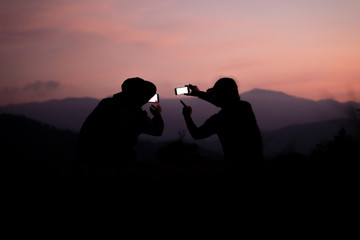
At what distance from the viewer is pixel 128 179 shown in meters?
2.38

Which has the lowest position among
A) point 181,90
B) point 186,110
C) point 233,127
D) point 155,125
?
point 233,127

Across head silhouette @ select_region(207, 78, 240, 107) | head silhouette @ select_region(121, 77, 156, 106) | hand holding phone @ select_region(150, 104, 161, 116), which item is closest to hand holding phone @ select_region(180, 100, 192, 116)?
hand holding phone @ select_region(150, 104, 161, 116)

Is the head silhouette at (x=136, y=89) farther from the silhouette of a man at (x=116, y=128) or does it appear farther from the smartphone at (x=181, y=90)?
the smartphone at (x=181, y=90)

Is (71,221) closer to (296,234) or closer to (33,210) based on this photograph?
(33,210)

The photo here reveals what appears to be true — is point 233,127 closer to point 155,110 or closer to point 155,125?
point 155,125

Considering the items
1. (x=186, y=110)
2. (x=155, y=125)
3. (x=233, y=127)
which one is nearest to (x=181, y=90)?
(x=186, y=110)

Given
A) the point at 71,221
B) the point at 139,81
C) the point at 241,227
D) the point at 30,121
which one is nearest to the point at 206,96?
the point at 139,81

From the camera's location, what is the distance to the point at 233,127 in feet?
10.1

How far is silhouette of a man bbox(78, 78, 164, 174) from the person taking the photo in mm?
3021

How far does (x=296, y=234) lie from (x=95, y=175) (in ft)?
4.86

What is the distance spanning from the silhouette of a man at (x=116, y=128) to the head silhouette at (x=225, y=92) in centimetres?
71

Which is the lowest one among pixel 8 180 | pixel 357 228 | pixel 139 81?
pixel 357 228

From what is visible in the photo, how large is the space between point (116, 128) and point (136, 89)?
44 cm

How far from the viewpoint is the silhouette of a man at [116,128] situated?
9.91 feet
